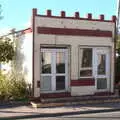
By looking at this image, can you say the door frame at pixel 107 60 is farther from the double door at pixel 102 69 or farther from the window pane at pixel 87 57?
the window pane at pixel 87 57

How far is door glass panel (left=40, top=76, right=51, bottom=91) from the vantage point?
19.7 meters

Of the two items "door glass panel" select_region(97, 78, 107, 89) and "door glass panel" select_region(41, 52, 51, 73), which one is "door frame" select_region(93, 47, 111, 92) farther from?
"door glass panel" select_region(41, 52, 51, 73)

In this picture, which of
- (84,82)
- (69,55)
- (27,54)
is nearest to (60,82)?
(84,82)

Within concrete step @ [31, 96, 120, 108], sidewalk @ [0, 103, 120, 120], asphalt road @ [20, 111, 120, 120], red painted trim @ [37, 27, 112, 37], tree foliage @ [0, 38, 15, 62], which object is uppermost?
red painted trim @ [37, 27, 112, 37]

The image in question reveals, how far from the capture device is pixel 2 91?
63.4 ft

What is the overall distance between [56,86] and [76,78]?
113 cm

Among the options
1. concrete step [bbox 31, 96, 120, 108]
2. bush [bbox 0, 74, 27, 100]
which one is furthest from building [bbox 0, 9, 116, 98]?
concrete step [bbox 31, 96, 120, 108]

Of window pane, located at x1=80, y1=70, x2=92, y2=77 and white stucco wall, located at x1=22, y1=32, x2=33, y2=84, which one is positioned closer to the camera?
white stucco wall, located at x1=22, y1=32, x2=33, y2=84

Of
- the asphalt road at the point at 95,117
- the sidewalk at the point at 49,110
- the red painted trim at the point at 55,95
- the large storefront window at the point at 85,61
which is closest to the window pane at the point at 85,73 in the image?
the large storefront window at the point at 85,61

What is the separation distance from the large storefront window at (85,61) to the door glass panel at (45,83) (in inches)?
73.7

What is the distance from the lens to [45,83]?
1983cm

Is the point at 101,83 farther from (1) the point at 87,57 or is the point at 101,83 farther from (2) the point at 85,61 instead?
(1) the point at 87,57

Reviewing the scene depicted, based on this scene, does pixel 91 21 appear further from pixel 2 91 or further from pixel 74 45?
pixel 2 91

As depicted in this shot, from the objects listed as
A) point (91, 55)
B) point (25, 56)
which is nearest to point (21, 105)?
point (25, 56)
